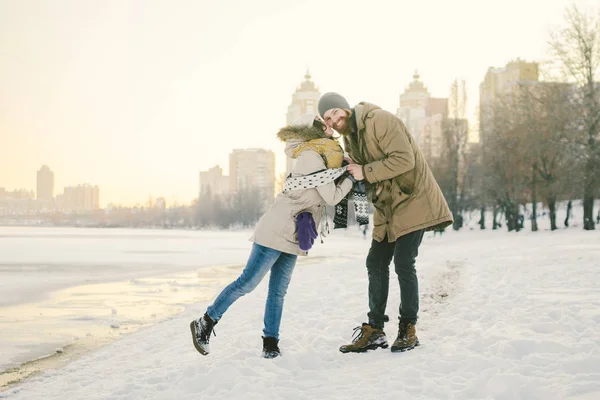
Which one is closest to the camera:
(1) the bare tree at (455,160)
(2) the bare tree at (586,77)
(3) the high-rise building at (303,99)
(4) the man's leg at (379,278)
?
(4) the man's leg at (379,278)

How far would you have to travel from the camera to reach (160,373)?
13.8ft

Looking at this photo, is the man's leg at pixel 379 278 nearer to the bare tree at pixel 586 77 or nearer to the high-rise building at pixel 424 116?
the bare tree at pixel 586 77

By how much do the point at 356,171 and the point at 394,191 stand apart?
394mm

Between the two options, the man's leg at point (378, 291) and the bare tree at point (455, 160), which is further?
the bare tree at point (455, 160)

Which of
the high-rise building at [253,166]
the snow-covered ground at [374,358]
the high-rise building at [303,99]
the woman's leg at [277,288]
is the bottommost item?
the snow-covered ground at [374,358]

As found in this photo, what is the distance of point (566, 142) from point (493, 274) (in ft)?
70.1

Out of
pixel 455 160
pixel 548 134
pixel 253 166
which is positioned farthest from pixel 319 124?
pixel 253 166

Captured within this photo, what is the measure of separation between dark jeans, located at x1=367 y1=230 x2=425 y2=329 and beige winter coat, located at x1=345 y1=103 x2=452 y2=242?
0.09m

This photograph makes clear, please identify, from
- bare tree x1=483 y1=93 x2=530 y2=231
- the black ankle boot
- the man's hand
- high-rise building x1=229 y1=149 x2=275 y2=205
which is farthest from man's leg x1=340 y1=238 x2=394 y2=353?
high-rise building x1=229 y1=149 x2=275 y2=205

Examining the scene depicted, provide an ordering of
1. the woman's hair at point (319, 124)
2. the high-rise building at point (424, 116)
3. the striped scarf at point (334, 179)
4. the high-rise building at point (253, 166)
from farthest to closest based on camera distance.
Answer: the high-rise building at point (253, 166) → the high-rise building at point (424, 116) → the woman's hair at point (319, 124) → the striped scarf at point (334, 179)

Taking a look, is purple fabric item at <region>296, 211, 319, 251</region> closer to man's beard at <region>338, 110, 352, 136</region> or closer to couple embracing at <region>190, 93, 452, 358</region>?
couple embracing at <region>190, 93, 452, 358</region>

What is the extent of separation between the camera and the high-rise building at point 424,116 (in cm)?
5525

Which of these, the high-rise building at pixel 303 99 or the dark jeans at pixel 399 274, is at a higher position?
the high-rise building at pixel 303 99

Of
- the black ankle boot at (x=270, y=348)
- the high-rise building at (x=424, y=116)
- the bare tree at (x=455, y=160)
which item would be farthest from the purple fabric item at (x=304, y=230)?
the high-rise building at (x=424, y=116)
